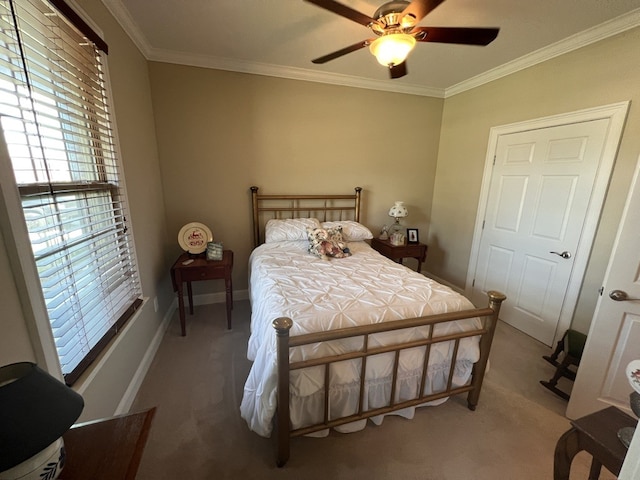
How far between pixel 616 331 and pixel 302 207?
9.18ft

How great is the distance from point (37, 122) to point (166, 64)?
2.01m

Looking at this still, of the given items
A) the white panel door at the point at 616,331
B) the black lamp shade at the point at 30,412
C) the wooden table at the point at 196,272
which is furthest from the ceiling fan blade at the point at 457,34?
the wooden table at the point at 196,272

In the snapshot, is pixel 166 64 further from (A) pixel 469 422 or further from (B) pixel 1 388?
(A) pixel 469 422

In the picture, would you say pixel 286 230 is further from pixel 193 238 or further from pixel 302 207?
pixel 193 238

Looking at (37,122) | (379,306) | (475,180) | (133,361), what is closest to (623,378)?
(379,306)

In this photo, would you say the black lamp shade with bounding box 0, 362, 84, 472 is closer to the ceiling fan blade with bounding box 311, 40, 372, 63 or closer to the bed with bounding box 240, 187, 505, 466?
the bed with bounding box 240, 187, 505, 466

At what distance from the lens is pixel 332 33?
7.16ft

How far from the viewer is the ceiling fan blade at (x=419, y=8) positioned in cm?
129

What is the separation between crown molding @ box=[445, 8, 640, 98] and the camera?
6.21 feet

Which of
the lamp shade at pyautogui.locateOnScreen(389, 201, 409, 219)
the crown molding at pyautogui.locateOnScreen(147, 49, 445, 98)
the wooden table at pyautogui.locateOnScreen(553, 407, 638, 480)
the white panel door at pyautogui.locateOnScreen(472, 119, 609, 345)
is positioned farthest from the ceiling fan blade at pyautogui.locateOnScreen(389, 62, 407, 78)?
the wooden table at pyautogui.locateOnScreen(553, 407, 638, 480)

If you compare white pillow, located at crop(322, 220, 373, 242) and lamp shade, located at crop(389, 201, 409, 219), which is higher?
lamp shade, located at crop(389, 201, 409, 219)

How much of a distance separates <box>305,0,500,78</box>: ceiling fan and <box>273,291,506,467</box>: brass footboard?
1.53m

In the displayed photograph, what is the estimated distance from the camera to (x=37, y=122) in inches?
42.0

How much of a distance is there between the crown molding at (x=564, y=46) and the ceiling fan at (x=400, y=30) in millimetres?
1292
